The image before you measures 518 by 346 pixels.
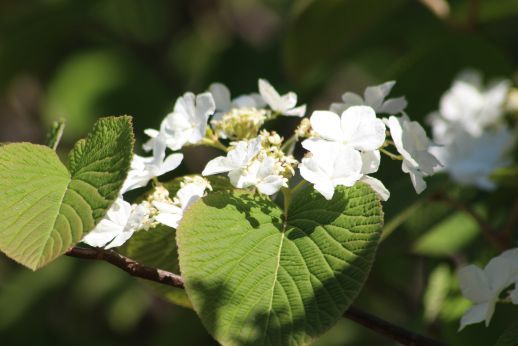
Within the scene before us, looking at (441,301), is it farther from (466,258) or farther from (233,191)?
(233,191)

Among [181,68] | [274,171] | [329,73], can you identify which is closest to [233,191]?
[274,171]

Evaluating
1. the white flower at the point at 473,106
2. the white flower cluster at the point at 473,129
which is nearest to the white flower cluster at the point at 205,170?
the white flower cluster at the point at 473,129

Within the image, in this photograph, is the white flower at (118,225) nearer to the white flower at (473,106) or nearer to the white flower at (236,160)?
the white flower at (236,160)

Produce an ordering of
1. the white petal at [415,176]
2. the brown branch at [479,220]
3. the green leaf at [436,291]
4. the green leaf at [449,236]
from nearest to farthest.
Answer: the white petal at [415,176] → the brown branch at [479,220] → the green leaf at [436,291] → the green leaf at [449,236]

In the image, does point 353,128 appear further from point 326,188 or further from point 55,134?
point 55,134

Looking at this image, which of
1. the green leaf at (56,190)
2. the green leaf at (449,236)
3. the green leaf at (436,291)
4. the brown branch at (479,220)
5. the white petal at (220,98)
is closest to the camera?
the green leaf at (56,190)

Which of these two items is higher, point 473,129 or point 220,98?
point 220,98

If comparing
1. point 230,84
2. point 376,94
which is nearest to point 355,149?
point 376,94

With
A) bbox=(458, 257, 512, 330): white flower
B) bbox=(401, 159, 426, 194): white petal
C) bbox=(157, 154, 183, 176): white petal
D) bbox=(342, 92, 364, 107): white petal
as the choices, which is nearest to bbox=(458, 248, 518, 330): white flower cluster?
bbox=(458, 257, 512, 330): white flower
